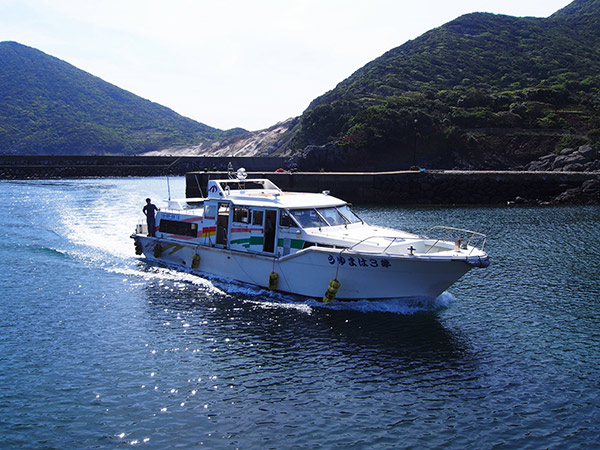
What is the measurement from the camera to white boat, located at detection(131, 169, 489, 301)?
14531mm

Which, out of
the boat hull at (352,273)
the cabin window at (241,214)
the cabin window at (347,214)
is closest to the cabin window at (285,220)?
the boat hull at (352,273)

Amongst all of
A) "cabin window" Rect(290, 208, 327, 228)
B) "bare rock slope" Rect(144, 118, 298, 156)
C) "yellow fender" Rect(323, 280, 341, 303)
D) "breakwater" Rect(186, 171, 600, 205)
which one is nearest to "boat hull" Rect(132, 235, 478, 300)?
"yellow fender" Rect(323, 280, 341, 303)

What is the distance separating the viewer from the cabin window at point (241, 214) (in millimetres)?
17484

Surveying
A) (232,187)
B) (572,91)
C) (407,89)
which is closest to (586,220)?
(232,187)

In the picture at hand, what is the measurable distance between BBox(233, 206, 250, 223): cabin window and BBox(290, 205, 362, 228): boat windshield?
→ 1.75 m

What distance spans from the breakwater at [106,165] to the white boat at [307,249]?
57249 mm

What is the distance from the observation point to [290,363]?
473 inches

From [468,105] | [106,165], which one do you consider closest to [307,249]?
[468,105]

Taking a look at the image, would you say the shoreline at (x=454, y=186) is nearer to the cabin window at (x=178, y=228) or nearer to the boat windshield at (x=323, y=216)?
the cabin window at (x=178, y=228)

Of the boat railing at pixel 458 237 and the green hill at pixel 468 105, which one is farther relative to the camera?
the green hill at pixel 468 105

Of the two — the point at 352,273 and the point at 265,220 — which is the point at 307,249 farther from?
the point at 265,220

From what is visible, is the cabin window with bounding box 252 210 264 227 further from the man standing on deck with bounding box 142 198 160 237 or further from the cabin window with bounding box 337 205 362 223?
the man standing on deck with bounding box 142 198 160 237

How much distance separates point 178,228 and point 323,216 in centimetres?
659

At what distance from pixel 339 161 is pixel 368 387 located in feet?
166
